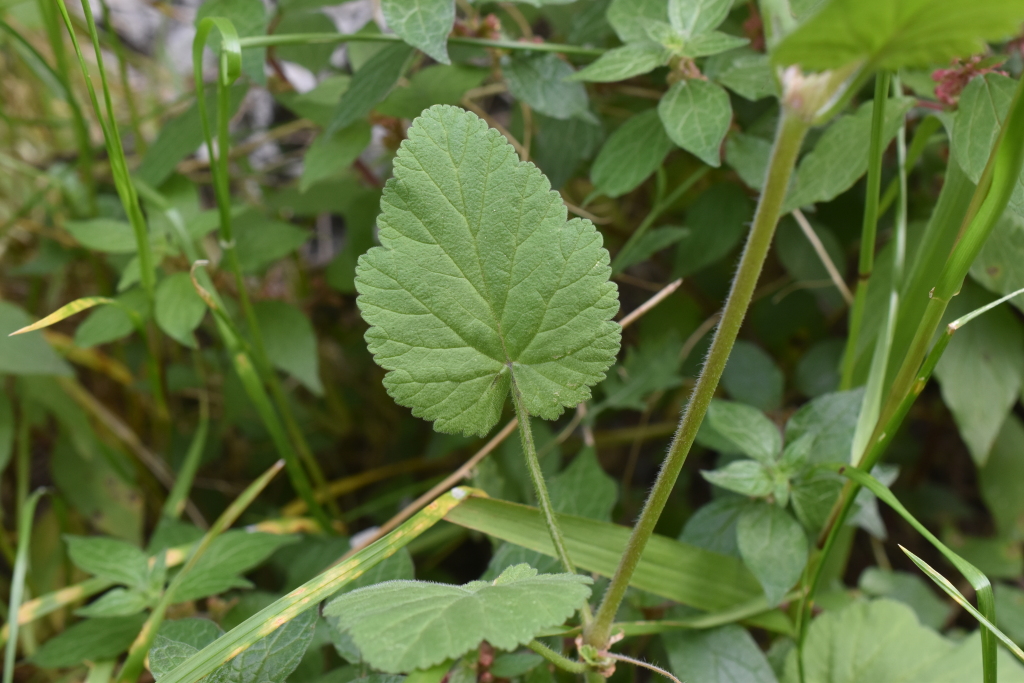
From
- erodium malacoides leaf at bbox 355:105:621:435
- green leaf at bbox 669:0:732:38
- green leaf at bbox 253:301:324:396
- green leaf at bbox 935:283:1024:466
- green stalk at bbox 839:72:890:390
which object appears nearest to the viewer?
erodium malacoides leaf at bbox 355:105:621:435

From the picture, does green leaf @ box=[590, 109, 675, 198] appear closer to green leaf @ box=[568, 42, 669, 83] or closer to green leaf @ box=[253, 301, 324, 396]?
green leaf @ box=[568, 42, 669, 83]

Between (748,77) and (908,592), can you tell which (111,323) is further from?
(908,592)

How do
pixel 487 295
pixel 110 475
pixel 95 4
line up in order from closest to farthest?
pixel 487 295, pixel 110 475, pixel 95 4

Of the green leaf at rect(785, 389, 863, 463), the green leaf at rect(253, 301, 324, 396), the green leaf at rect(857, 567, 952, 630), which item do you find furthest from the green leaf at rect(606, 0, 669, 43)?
the green leaf at rect(857, 567, 952, 630)

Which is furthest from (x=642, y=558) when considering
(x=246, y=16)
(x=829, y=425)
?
(x=246, y=16)

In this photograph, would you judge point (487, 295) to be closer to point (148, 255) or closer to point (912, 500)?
point (148, 255)

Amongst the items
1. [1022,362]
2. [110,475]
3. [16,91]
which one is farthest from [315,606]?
[16,91]
